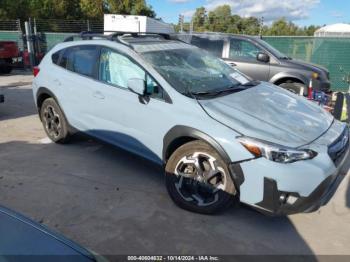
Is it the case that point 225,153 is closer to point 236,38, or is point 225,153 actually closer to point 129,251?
point 129,251

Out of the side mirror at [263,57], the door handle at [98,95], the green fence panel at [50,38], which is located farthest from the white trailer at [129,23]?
the door handle at [98,95]

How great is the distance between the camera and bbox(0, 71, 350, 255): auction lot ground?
3127 millimetres

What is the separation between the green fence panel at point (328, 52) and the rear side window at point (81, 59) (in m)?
9.76

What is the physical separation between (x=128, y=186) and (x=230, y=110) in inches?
62.1

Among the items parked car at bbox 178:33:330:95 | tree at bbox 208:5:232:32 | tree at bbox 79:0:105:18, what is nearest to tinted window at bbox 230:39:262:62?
parked car at bbox 178:33:330:95

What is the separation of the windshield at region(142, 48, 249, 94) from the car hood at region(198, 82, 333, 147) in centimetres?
28

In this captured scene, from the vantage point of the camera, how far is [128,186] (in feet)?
13.7

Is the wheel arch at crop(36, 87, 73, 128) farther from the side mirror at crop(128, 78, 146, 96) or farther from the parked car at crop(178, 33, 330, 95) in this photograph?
the parked car at crop(178, 33, 330, 95)

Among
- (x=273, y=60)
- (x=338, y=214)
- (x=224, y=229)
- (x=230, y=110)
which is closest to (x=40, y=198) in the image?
(x=224, y=229)

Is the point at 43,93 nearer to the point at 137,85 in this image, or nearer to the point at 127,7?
the point at 137,85

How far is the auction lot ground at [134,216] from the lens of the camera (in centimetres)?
313

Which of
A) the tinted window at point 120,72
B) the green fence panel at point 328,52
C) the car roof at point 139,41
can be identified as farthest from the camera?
the green fence panel at point 328,52

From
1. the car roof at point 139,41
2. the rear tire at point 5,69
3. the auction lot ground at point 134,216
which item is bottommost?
the rear tire at point 5,69

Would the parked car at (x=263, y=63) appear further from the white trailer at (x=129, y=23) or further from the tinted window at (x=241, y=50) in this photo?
the white trailer at (x=129, y=23)
